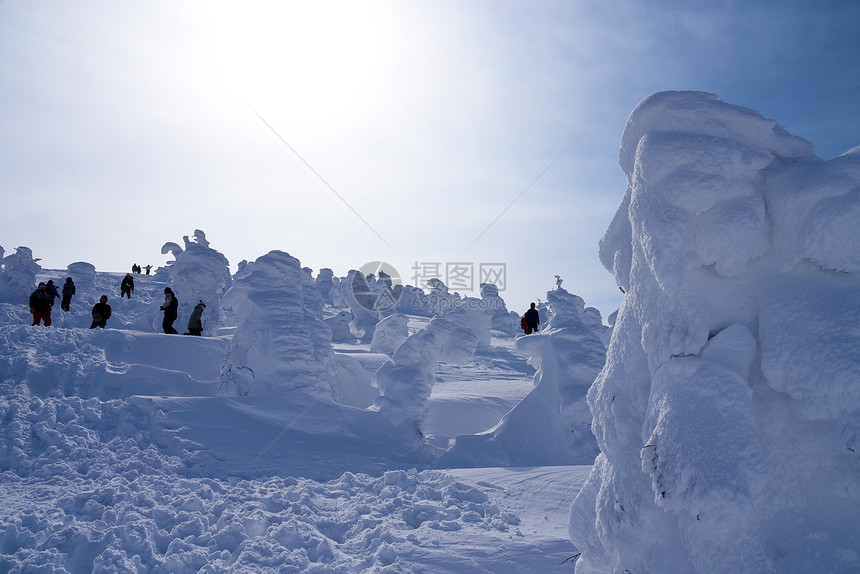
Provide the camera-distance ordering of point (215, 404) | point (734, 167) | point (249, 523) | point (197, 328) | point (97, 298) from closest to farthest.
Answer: point (734, 167) < point (249, 523) < point (215, 404) < point (197, 328) < point (97, 298)

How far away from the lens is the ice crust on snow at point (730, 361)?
2.25 meters

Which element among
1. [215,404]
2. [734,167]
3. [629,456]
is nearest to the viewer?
[734,167]

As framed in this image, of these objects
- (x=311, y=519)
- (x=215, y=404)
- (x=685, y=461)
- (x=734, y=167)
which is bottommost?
(x=311, y=519)

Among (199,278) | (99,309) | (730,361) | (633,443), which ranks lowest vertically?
(633,443)

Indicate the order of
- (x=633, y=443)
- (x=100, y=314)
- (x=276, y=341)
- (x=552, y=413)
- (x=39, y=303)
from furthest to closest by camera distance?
(x=100, y=314), (x=39, y=303), (x=552, y=413), (x=276, y=341), (x=633, y=443)

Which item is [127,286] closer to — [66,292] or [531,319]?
[66,292]

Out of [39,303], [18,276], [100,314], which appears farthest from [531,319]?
[18,276]

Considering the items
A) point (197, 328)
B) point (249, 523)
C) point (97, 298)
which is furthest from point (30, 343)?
point (97, 298)

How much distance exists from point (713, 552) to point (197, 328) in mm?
17529

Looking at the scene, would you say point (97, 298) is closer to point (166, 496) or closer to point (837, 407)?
point (166, 496)

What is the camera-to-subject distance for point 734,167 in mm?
2738

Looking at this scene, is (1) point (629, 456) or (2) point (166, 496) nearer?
(1) point (629, 456)

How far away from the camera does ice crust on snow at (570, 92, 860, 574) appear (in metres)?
2.25

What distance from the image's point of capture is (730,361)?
2533mm
